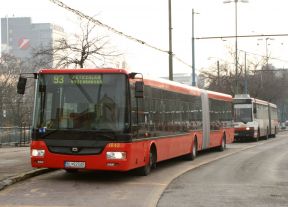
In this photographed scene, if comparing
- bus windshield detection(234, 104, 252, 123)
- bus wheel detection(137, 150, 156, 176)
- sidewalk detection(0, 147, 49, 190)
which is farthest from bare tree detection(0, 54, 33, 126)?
bus wheel detection(137, 150, 156, 176)

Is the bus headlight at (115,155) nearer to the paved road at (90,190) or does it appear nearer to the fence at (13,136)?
the paved road at (90,190)

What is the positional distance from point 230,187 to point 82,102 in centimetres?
414

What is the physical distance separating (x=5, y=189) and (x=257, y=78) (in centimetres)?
6836

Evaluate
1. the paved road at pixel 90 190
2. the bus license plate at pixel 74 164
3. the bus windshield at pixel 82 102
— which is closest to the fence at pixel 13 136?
the paved road at pixel 90 190

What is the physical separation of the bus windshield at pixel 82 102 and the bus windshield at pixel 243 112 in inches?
1023

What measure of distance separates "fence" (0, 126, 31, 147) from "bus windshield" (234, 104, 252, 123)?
48.7ft

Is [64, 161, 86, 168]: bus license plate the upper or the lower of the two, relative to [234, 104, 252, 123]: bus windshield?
lower

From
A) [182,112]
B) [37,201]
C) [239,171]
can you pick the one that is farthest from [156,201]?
[182,112]

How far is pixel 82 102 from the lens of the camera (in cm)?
1406

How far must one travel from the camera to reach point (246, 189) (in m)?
12.7

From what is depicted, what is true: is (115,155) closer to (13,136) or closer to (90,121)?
(90,121)

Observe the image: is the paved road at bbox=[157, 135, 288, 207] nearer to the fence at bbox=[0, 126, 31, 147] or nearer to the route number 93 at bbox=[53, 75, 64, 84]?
the route number 93 at bbox=[53, 75, 64, 84]

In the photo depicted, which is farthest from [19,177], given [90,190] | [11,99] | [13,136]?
[11,99]

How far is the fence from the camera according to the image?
30.1 meters
